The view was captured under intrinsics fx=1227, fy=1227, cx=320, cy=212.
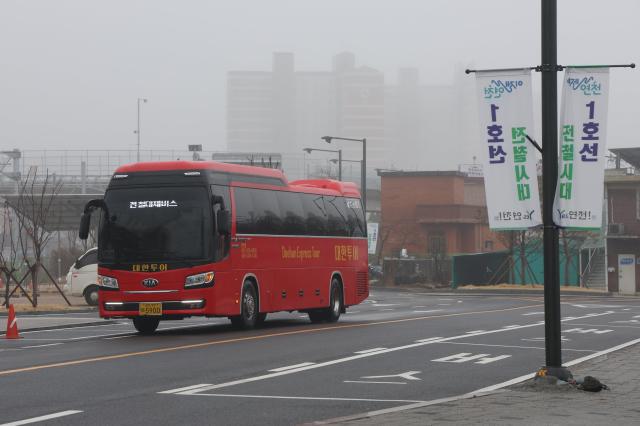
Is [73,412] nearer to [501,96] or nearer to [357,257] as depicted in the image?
[501,96]

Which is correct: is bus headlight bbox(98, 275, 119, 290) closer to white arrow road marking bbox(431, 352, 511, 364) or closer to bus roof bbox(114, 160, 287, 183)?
bus roof bbox(114, 160, 287, 183)

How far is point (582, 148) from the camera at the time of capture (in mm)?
13547

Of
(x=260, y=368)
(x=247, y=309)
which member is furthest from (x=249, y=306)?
(x=260, y=368)

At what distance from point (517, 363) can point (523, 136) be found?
5.47 meters

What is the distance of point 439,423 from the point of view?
10516 mm

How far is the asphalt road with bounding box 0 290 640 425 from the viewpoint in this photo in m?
12.1

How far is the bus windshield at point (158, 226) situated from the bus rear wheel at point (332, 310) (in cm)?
647

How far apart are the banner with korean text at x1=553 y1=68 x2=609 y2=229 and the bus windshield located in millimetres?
11951

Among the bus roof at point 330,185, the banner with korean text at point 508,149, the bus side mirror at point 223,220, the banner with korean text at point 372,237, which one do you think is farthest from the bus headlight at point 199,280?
the banner with korean text at point 372,237

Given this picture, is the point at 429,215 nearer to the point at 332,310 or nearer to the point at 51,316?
the point at 51,316

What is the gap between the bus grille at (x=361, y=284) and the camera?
32531mm

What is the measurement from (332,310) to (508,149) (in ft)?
56.1

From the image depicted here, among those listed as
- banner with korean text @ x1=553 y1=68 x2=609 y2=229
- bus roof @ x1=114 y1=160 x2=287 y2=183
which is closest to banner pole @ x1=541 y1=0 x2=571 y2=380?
banner with korean text @ x1=553 y1=68 x2=609 y2=229

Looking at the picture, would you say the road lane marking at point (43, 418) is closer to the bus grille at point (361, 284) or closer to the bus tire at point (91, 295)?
the bus grille at point (361, 284)
